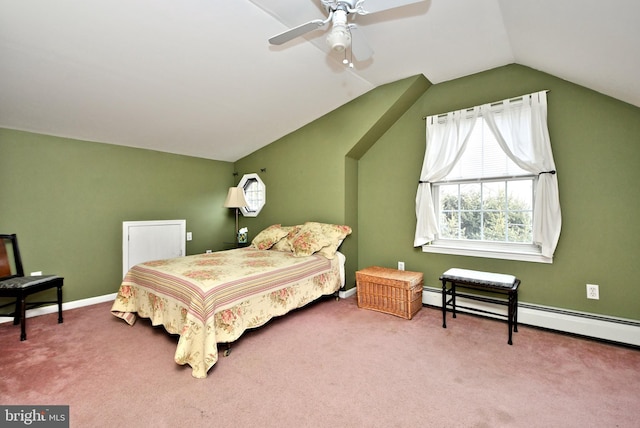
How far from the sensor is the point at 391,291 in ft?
10.3

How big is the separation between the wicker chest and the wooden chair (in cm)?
319

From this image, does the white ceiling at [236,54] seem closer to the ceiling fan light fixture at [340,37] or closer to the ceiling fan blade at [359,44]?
the ceiling fan blade at [359,44]

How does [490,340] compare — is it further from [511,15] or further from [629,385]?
[511,15]

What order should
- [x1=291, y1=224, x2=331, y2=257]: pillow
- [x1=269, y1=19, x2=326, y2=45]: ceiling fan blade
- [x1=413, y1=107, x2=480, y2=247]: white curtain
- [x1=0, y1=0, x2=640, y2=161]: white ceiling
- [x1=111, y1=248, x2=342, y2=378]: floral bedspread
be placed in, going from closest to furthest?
[x1=269, y1=19, x2=326, y2=45]: ceiling fan blade, [x1=0, y1=0, x2=640, y2=161]: white ceiling, [x1=111, y1=248, x2=342, y2=378]: floral bedspread, [x1=413, y1=107, x2=480, y2=247]: white curtain, [x1=291, y1=224, x2=331, y2=257]: pillow

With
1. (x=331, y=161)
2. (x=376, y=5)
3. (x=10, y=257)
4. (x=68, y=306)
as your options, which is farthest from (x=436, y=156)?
(x=10, y=257)

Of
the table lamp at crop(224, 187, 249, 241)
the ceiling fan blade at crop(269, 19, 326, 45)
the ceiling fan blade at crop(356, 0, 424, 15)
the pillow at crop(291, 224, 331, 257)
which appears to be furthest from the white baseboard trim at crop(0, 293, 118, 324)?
the ceiling fan blade at crop(356, 0, 424, 15)

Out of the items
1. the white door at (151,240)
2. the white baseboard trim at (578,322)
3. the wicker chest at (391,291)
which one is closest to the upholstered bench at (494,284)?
the white baseboard trim at (578,322)

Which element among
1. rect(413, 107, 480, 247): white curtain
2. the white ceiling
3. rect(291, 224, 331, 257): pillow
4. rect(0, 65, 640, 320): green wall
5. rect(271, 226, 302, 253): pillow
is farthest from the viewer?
rect(271, 226, 302, 253): pillow

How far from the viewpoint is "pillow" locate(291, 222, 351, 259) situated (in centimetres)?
343

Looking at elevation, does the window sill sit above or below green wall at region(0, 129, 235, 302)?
below

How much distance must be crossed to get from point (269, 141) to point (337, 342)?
3.15 metres

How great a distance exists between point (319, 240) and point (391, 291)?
101 centimetres

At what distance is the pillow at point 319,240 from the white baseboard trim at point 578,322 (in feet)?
5.47

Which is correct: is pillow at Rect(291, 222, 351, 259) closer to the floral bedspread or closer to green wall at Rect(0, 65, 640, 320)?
the floral bedspread
